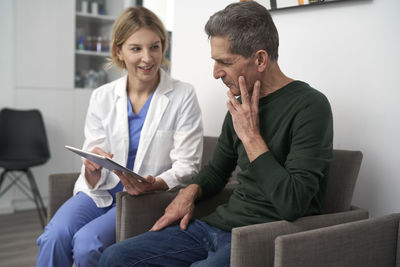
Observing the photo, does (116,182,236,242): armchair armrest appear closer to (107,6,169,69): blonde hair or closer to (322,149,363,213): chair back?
(322,149,363,213): chair back

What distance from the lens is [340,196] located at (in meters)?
1.60

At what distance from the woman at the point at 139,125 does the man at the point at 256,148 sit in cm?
39

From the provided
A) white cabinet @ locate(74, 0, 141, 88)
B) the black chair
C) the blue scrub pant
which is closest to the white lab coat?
the blue scrub pant

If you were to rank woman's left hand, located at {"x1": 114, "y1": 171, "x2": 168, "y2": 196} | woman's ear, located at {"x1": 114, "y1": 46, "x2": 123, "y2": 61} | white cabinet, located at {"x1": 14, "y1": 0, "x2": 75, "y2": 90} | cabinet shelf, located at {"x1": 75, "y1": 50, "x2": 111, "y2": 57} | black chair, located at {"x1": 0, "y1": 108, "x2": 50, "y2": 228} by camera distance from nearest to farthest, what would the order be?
woman's left hand, located at {"x1": 114, "y1": 171, "x2": 168, "y2": 196}
woman's ear, located at {"x1": 114, "y1": 46, "x2": 123, "y2": 61}
black chair, located at {"x1": 0, "y1": 108, "x2": 50, "y2": 228}
white cabinet, located at {"x1": 14, "y1": 0, "x2": 75, "y2": 90}
cabinet shelf, located at {"x1": 75, "y1": 50, "x2": 111, "y2": 57}

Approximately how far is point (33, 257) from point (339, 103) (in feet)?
7.53

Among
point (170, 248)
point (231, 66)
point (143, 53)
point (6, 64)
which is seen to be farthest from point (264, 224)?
point (6, 64)

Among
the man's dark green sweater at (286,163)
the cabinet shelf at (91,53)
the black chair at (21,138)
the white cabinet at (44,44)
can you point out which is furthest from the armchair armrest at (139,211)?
the cabinet shelf at (91,53)

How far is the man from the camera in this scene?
1.31m

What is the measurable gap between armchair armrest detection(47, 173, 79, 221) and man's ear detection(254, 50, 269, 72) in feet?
3.84

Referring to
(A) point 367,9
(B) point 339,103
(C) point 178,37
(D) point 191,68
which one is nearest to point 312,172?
(B) point 339,103

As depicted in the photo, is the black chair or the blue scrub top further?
the black chair

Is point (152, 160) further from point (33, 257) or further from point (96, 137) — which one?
point (33, 257)

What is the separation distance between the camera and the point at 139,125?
2.07 metres

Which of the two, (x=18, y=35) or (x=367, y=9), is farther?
(x=18, y=35)
